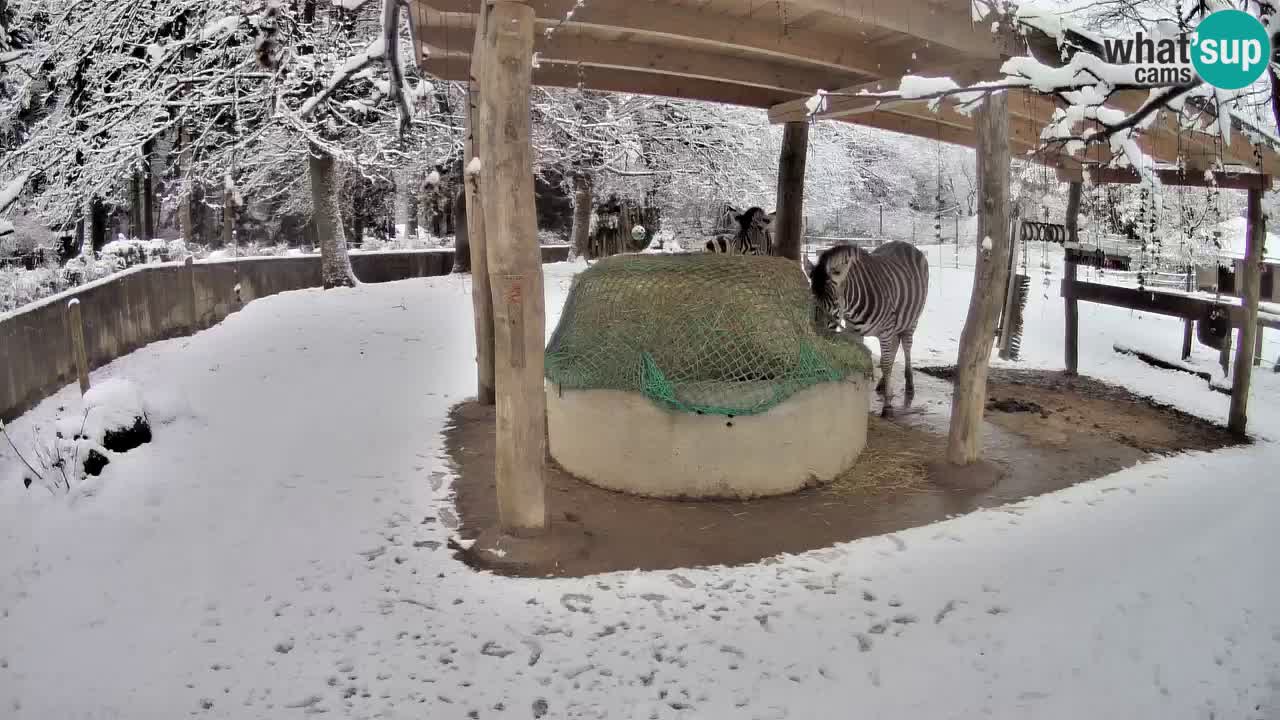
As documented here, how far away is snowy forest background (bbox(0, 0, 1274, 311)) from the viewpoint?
950cm

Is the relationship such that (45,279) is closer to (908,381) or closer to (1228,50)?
(908,381)

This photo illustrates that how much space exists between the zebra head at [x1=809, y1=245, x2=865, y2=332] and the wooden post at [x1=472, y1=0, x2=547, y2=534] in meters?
3.05

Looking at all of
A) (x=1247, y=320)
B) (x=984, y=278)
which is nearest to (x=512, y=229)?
(x=984, y=278)

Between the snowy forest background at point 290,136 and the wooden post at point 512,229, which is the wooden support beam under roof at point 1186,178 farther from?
the wooden post at point 512,229

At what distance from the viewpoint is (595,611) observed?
12.0ft

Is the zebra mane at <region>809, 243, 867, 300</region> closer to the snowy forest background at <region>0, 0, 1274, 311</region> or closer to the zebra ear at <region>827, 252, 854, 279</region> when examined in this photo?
the zebra ear at <region>827, 252, 854, 279</region>

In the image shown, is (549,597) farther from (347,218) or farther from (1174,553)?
(347,218)

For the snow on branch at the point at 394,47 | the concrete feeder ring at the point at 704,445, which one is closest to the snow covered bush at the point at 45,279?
the snow on branch at the point at 394,47

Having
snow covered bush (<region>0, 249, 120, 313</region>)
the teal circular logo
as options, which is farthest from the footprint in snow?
snow covered bush (<region>0, 249, 120, 313</region>)

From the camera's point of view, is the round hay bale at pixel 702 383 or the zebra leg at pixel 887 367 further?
the zebra leg at pixel 887 367

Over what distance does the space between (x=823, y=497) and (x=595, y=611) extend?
2.05 meters

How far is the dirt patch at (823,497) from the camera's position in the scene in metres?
4.30

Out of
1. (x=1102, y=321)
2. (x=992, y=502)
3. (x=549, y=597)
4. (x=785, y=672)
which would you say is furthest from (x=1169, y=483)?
(x=1102, y=321)

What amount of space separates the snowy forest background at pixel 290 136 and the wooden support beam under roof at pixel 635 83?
472 mm
